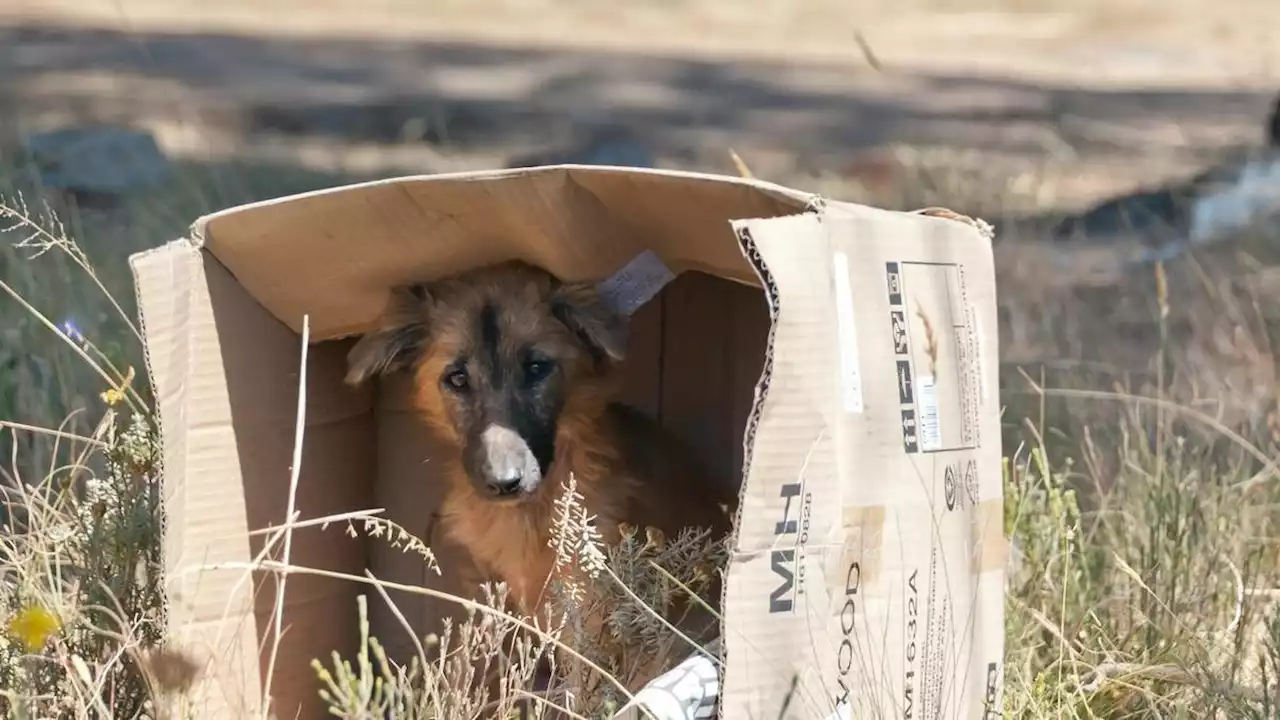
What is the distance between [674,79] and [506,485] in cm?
862

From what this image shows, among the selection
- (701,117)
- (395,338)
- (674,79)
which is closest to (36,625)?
(395,338)

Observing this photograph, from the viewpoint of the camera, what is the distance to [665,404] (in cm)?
434

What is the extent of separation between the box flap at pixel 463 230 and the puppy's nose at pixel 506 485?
51 cm

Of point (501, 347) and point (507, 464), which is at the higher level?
point (501, 347)

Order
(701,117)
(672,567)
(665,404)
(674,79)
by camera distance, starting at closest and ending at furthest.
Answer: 1. (672,567)
2. (665,404)
3. (701,117)
4. (674,79)

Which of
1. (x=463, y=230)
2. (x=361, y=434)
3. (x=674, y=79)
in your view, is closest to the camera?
(x=463, y=230)

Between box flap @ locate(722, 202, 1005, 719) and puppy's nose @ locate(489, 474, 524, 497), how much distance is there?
42.9 inches

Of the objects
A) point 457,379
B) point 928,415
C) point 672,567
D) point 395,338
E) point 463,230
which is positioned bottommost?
point 672,567

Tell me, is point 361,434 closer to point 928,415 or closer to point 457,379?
point 457,379

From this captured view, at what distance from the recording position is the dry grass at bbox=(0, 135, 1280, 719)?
2582mm

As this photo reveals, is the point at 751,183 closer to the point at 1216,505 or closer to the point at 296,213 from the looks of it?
the point at 296,213

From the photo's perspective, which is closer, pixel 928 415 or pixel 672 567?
pixel 928 415

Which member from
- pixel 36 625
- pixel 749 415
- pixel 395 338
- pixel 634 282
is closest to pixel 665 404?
pixel 634 282

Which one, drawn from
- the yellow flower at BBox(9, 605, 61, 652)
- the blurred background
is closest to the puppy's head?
the blurred background
